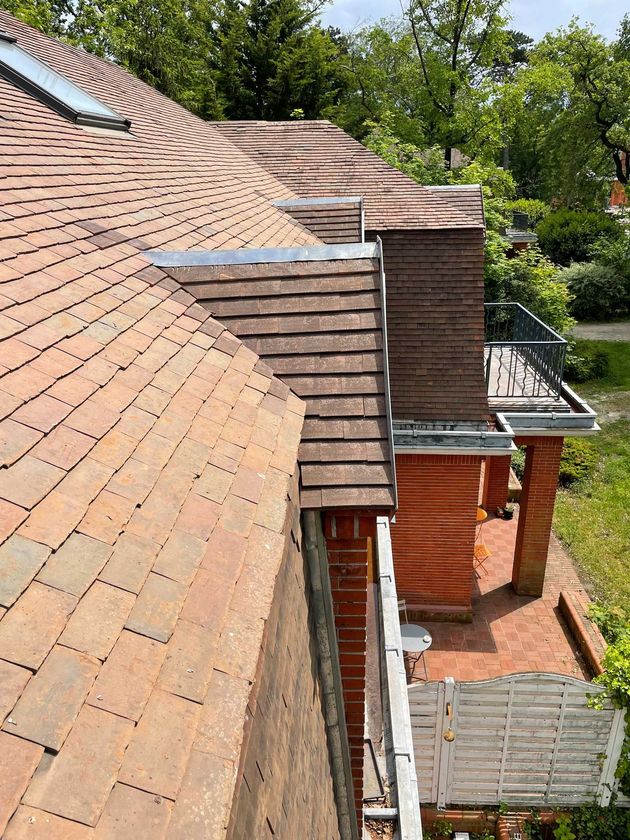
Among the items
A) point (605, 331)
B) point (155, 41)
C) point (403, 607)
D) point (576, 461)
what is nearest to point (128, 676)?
point (403, 607)

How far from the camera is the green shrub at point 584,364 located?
2034 cm

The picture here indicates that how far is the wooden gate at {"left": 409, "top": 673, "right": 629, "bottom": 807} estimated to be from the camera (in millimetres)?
6480

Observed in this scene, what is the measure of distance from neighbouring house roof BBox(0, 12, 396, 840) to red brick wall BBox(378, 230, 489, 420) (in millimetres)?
5021

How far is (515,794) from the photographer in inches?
275

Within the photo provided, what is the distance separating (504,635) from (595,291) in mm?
22147

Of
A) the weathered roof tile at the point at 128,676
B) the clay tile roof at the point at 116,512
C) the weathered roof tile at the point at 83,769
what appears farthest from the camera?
the weathered roof tile at the point at 128,676

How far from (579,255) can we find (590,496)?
66.3ft

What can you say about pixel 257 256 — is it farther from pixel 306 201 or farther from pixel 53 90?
pixel 306 201

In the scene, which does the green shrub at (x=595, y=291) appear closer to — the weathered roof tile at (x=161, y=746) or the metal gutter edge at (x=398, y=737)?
the metal gutter edge at (x=398, y=737)

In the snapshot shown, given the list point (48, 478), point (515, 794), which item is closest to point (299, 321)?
point (48, 478)

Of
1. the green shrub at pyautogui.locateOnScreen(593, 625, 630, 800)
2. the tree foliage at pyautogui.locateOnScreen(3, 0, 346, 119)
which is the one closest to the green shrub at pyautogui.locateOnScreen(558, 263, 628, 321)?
the tree foliage at pyautogui.locateOnScreen(3, 0, 346, 119)

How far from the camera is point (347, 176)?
10547mm

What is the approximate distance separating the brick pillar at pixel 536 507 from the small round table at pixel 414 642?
2.51 meters

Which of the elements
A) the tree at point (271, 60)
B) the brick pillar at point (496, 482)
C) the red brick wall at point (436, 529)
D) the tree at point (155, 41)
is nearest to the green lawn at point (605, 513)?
the brick pillar at point (496, 482)
